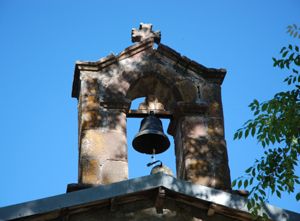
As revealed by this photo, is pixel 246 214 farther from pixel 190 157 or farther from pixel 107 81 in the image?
pixel 107 81

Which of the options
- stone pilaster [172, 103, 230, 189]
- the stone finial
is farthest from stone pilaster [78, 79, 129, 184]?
the stone finial

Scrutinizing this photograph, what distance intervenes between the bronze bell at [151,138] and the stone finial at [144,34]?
122 centimetres

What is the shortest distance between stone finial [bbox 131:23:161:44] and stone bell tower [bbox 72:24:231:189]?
13 mm

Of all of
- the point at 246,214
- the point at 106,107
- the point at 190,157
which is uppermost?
the point at 106,107

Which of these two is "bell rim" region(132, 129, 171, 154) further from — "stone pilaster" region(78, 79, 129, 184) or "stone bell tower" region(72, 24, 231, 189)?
"stone pilaster" region(78, 79, 129, 184)

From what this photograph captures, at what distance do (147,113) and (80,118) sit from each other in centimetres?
89

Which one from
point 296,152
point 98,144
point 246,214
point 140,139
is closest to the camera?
point 296,152

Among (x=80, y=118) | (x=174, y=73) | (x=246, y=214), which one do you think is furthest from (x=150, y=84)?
(x=246, y=214)

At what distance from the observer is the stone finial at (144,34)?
38.8 ft

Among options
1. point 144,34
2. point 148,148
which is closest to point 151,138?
point 148,148

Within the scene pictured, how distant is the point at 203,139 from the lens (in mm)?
10789

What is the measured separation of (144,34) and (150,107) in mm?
1131

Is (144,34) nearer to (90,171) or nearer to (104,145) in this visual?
(104,145)

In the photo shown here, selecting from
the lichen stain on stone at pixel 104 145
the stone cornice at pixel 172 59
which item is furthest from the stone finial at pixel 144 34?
the lichen stain on stone at pixel 104 145
